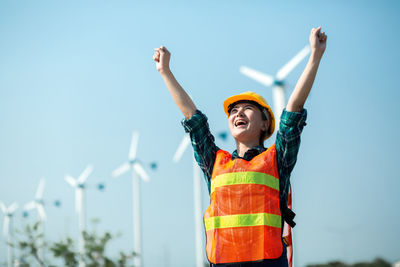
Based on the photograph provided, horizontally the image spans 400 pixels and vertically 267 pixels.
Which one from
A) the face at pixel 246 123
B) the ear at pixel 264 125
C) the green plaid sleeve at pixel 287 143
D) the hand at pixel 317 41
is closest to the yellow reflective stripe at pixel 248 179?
the green plaid sleeve at pixel 287 143

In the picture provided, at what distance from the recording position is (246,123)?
3.90m

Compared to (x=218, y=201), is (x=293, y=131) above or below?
above

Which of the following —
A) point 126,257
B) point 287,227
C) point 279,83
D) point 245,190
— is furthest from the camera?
point 126,257

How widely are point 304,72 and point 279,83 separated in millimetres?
11766

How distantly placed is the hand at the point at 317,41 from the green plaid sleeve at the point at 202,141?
91 cm

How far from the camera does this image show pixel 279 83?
1520 centimetres

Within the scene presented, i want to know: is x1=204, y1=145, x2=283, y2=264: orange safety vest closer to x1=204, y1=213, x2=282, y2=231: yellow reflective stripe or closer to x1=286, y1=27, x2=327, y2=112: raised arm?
x1=204, y1=213, x2=282, y2=231: yellow reflective stripe

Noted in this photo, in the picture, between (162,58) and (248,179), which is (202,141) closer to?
(248,179)

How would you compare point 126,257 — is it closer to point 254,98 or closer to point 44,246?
point 44,246

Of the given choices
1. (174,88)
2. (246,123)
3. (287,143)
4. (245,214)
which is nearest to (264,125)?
(246,123)

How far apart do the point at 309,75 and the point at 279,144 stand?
1.67 feet

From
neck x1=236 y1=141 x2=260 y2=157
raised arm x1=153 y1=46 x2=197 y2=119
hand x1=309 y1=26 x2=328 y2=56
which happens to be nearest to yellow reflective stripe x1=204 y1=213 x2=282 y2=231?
neck x1=236 y1=141 x2=260 y2=157

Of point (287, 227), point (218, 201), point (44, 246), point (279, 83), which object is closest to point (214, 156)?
point (218, 201)

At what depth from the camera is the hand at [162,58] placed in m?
3.91
